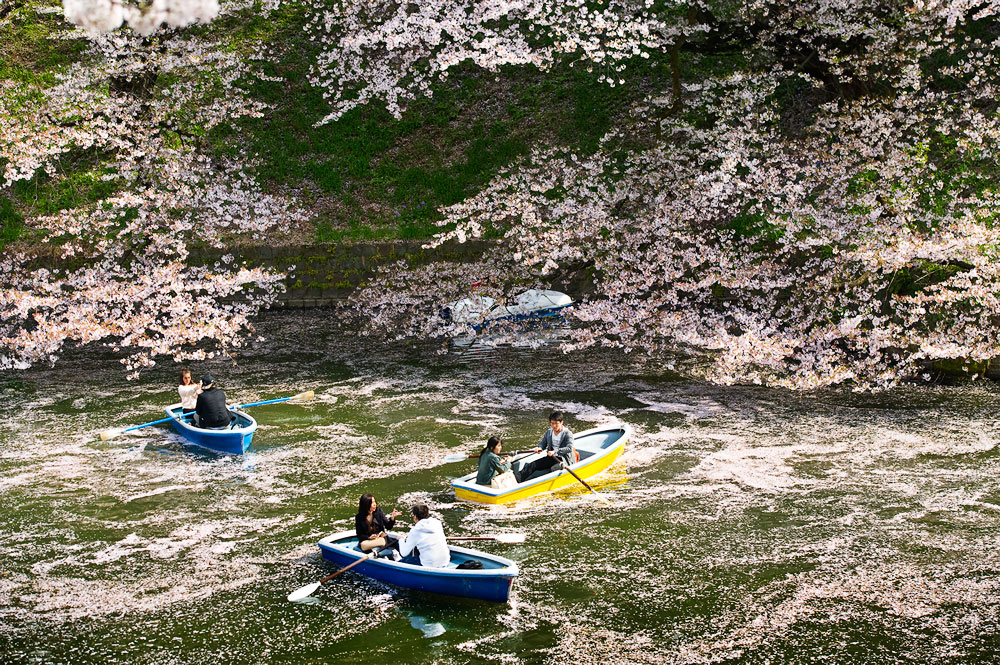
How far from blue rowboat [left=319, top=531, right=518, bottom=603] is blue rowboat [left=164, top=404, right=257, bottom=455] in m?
4.67

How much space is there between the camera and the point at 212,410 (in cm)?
1573

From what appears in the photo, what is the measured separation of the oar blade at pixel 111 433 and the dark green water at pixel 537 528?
260 millimetres

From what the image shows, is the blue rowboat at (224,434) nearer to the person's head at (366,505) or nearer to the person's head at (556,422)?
the person's head at (366,505)

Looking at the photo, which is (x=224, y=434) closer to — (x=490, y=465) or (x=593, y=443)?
(x=490, y=465)

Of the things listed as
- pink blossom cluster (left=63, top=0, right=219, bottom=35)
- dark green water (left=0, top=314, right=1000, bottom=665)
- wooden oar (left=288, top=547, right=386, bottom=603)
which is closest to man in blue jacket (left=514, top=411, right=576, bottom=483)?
dark green water (left=0, top=314, right=1000, bottom=665)

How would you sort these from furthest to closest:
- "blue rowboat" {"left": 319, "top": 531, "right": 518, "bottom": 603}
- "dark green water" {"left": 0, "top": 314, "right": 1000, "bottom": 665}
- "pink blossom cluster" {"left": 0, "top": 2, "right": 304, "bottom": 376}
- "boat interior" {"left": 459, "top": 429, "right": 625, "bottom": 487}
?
"pink blossom cluster" {"left": 0, "top": 2, "right": 304, "bottom": 376} → "boat interior" {"left": 459, "top": 429, "right": 625, "bottom": 487} → "blue rowboat" {"left": 319, "top": 531, "right": 518, "bottom": 603} → "dark green water" {"left": 0, "top": 314, "right": 1000, "bottom": 665}

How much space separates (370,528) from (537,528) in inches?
93.0

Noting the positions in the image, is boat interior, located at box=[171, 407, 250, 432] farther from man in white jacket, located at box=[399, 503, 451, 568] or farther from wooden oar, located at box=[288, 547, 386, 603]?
man in white jacket, located at box=[399, 503, 451, 568]

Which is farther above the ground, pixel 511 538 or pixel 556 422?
pixel 556 422

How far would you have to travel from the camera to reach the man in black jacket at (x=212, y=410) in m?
15.7

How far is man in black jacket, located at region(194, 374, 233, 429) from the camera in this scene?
Result: 15.7m

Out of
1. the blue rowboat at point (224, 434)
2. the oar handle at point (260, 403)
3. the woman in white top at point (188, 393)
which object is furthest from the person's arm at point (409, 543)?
the woman in white top at point (188, 393)

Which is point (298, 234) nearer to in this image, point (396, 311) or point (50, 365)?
point (396, 311)

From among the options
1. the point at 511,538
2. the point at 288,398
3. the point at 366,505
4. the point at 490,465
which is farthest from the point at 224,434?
the point at 511,538
